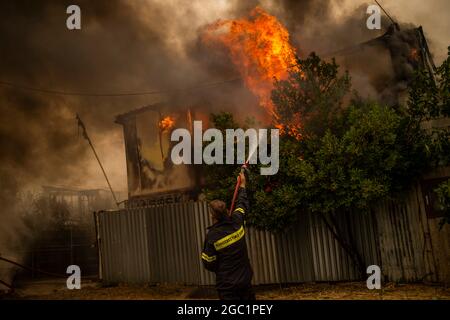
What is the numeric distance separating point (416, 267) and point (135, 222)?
7.63m

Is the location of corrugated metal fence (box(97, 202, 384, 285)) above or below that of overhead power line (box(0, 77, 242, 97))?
below

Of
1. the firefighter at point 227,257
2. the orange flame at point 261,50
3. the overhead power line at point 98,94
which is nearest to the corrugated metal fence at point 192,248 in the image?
the orange flame at point 261,50

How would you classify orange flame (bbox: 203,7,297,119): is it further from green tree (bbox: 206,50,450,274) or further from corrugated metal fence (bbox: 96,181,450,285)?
corrugated metal fence (bbox: 96,181,450,285)

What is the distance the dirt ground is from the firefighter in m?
3.58

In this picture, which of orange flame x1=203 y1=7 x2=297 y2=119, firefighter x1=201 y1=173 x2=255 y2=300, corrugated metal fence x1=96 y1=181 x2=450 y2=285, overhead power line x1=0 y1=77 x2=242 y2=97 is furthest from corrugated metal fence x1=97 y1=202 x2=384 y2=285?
overhead power line x1=0 y1=77 x2=242 y2=97

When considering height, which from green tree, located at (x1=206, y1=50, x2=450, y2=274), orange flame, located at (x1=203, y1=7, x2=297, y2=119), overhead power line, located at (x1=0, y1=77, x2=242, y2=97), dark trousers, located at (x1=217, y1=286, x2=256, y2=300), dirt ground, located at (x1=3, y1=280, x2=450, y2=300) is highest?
overhead power line, located at (x1=0, y1=77, x2=242, y2=97)

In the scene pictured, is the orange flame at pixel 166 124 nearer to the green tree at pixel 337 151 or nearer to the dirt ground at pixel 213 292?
the dirt ground at pixel 213 292

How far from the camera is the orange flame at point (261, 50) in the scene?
35.8 ft

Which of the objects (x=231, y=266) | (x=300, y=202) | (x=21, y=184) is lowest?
(x=231, y=266)

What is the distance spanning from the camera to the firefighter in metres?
5.09

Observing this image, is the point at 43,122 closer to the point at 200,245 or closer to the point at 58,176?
the point at 58,176

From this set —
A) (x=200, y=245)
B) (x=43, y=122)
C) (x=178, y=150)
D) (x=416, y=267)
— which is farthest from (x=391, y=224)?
(x=43, y=122)

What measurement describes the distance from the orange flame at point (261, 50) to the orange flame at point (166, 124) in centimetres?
645

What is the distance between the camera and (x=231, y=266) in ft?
16.8
